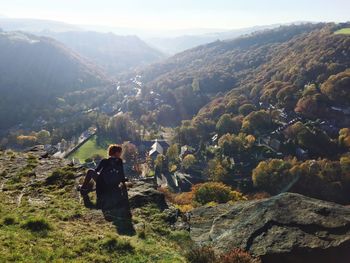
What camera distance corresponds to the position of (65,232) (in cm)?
1277

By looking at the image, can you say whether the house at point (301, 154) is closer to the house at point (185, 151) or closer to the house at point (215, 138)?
the house at point (215, 138)

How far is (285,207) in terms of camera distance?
1530cm

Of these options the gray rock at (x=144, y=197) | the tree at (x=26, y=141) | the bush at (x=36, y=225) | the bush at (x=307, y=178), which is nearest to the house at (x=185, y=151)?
the bush at (x=307, y=178)

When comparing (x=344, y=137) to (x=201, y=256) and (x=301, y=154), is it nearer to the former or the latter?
(x=301, y=154)

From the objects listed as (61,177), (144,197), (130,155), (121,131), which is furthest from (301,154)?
(144,197)

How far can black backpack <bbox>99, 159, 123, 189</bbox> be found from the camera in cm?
1630

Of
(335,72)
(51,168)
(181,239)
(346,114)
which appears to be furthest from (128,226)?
(335,72)

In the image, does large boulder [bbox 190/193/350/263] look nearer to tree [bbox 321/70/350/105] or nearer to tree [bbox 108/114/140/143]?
tree [bbox 321/70/350/105]

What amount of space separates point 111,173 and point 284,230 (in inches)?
296

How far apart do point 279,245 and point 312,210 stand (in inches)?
104

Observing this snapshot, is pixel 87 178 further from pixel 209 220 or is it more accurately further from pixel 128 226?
pixel 209 220

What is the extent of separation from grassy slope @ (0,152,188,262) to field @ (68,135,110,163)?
5345 inches

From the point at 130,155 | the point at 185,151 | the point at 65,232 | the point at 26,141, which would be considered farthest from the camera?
the point at 26,141

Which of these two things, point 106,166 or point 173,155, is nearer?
point 106,166
